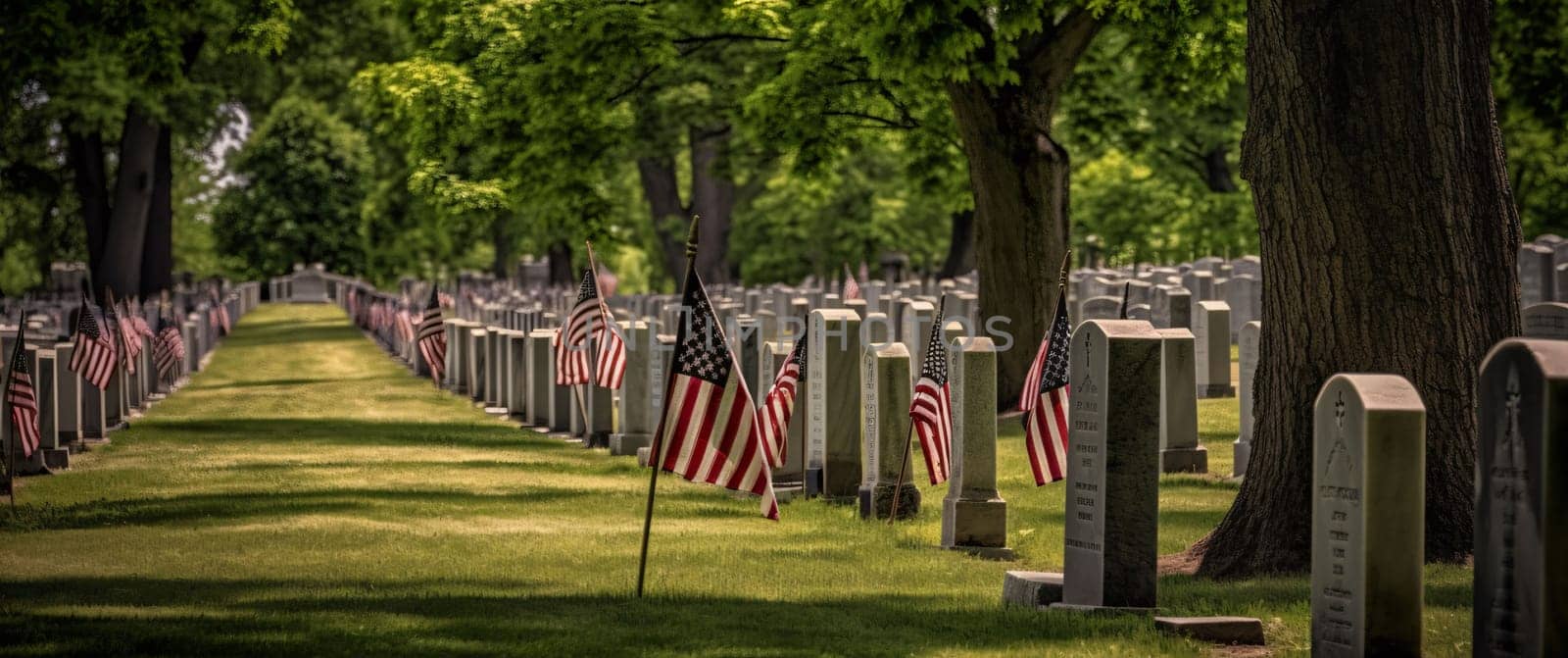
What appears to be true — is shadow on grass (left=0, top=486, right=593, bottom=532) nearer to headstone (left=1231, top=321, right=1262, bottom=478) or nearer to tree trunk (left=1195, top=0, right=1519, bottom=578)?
headstone (left=1231, top=321, right=1262, bottom=478)

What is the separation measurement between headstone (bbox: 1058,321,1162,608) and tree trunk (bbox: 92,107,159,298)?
4005 centimetres

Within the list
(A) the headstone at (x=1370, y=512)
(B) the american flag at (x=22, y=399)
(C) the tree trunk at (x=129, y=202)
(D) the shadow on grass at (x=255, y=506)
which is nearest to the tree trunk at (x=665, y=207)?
(C) the tree trunk at (x=129, y=202)

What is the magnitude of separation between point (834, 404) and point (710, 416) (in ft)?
14.9

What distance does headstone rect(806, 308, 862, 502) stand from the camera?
15.6 metres

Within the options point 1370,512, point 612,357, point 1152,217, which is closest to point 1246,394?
point 612,357

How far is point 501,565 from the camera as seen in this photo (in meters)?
12.4

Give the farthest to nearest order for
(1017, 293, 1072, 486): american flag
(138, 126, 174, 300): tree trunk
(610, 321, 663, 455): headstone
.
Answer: (138, 126, 174, 300): tree trunk < (610, 321, 663, 455): headstone < (1017, 293, 1072, 486): american flag

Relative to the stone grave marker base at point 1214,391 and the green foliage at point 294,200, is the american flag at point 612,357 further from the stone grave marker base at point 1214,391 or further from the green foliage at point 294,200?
the green foliage at point 294,200

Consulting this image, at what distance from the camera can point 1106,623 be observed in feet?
31.8

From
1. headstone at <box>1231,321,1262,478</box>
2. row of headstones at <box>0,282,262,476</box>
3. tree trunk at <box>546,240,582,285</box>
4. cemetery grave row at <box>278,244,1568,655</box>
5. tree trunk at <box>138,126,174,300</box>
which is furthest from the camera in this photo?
tree trunk at <box>546,240,582,285</box>

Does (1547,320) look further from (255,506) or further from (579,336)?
(579,336)

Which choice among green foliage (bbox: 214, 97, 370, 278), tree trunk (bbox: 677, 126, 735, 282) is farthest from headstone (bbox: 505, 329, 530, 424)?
green foliage (bbox: 214, 97, 370, 278)

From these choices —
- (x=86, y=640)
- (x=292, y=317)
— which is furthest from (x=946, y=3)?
(x=292, y=317)

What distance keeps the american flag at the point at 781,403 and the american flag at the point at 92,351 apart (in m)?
7.79
